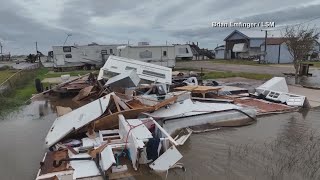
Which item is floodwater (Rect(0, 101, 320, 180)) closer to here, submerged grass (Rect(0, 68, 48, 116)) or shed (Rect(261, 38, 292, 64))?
submerged grass (Rect(0, 68, 48, 116))

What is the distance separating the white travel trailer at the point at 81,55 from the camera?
32656mm

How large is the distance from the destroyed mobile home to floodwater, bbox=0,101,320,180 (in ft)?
1.40

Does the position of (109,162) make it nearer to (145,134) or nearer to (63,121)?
(145,134)

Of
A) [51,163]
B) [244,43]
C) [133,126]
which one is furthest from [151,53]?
[244,43]

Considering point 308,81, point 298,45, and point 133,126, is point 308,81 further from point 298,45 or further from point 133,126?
point 133,126

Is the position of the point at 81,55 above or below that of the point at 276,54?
below

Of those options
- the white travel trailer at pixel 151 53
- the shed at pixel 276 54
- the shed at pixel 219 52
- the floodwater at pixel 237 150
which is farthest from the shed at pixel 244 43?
the floodwater at pixel 237 150

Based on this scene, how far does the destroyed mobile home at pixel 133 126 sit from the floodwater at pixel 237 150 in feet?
1.40

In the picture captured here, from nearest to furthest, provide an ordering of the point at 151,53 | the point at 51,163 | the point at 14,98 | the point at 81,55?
the point at 51,163
the point at 14,98
the point at 151,53
the point at 81,55

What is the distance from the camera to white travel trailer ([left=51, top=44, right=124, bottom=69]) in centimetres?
3266

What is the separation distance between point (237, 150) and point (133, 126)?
2.58 m

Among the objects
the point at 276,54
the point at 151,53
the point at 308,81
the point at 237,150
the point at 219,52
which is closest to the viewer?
the point at 237,150

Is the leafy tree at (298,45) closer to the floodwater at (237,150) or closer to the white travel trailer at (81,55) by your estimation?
the floodwater at (237,150)

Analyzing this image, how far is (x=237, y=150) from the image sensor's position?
7.78 meters
